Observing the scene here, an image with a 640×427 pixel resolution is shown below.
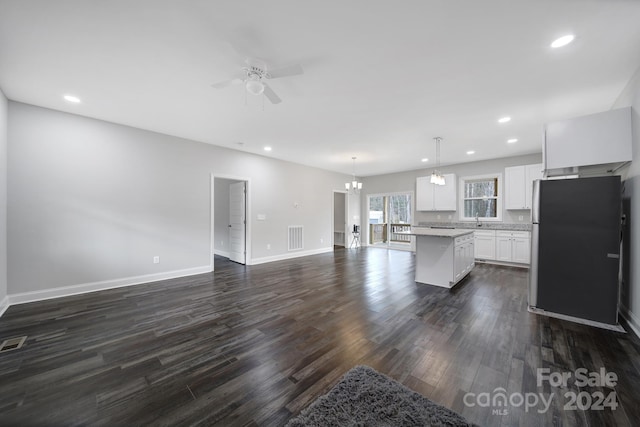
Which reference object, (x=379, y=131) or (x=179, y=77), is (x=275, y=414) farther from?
(x=379, y=131)

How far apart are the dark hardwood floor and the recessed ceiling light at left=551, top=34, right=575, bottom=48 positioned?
2.93 m

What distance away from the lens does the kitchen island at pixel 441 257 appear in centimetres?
412

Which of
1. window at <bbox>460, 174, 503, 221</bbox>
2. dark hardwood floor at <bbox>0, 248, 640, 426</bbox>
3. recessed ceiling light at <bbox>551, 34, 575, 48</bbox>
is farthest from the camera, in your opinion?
window at <bbox>460, 174, 503, 221</bbox>

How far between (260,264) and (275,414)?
4.75 m

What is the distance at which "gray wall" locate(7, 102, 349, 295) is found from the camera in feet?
11.2

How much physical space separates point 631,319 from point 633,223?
111 centimetres

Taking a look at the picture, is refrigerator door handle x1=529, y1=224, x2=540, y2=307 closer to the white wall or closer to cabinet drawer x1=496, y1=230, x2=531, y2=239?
the white wall

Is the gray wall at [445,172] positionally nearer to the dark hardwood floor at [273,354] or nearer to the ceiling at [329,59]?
the ceiling at [329,59]

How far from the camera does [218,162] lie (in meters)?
5.45

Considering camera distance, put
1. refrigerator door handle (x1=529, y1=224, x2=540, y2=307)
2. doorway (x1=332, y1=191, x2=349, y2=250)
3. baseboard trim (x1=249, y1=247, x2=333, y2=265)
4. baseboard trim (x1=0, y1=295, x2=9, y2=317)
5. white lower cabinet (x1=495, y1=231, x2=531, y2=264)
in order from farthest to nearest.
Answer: doorway (x1=332, y1=191, x2=349, y2=250) → baseboard trim (x1=249, y1=247, x2=333, y2=265) → white lower cabinet (x1=495, y1=231, x2=531, y2=264) → refrigerator door handle (x1=529, y1=224, x2=540, y2=307) → baseboard trim (x1=0, y1=295, x2=9, y2=317)

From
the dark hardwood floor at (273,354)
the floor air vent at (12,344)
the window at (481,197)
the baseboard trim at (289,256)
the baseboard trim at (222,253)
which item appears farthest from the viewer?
the baseboard trim at (222,253)

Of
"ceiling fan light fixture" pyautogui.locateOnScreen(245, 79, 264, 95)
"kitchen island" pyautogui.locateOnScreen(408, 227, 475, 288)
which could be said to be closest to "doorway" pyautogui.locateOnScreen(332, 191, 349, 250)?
"kitchen island" pyautogui.locateOnScreen(408, 227, 475, 288)

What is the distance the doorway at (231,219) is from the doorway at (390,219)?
17.5ft

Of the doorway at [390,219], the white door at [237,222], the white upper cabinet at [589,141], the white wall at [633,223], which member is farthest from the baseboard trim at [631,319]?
the white door at [237,222]
